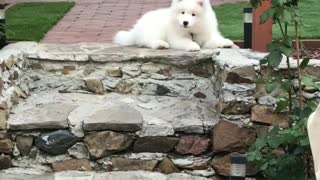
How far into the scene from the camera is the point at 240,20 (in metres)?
7.81

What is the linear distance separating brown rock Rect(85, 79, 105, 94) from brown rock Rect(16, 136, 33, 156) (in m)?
0.73

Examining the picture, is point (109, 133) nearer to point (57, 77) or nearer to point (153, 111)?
point (153, 111)

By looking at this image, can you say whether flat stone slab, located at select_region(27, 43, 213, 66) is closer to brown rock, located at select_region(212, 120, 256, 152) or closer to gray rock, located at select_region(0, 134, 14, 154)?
brown rock, located at select_region(212, 120, 256, 152)

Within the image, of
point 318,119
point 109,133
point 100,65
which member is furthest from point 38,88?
point 318,119

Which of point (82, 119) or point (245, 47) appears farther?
point (245, 47)

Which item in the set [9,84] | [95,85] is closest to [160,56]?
[95,85]

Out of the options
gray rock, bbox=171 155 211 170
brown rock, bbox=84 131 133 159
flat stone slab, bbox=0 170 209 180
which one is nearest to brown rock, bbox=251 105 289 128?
gray rock, bbox=171 155 211 170

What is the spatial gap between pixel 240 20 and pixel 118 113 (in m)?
3.20

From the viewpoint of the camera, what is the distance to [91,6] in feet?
30.5

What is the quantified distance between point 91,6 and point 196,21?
3.98 m

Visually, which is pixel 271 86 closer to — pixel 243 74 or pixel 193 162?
pixel 243 74

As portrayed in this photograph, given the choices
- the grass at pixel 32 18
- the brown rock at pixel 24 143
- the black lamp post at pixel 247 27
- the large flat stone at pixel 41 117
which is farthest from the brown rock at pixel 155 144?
the grass at pixel 32 18

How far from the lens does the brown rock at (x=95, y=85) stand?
17.9 ft

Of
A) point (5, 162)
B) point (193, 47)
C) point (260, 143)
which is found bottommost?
point (5, 162)
